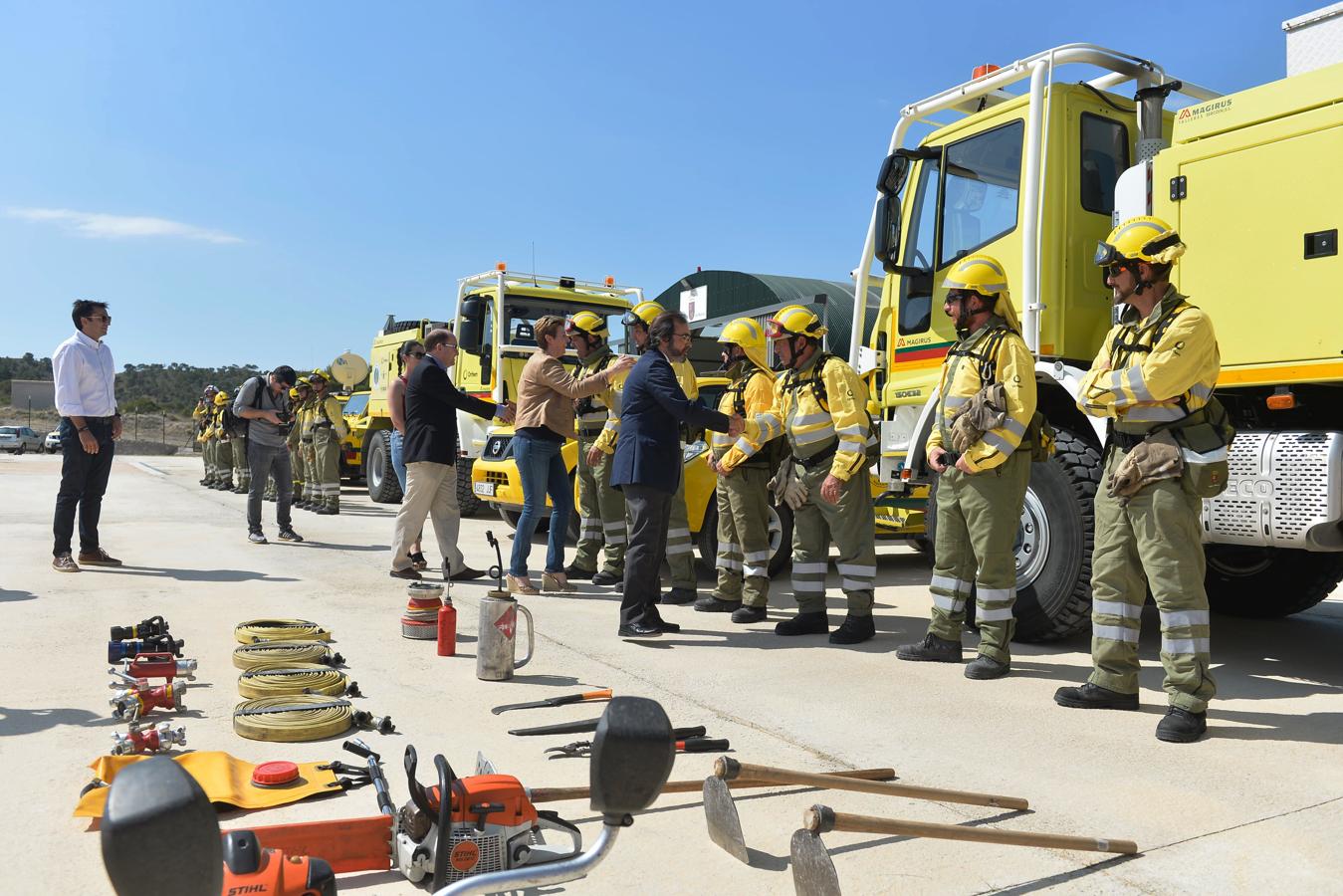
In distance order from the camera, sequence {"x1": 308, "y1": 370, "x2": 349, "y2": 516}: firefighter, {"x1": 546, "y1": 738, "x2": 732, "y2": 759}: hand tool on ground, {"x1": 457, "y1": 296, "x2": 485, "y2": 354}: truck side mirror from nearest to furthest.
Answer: {"x1": 546, "y1": 738, "x2": 732, "y2": 759}: hand tool on ground, {"x1": 457, "y1": 296, "x2": 485, "y2": 354}: truck side mirror, {"x1": 308, "y1": 370, "x2": 349, "y2": 516}: firefighter

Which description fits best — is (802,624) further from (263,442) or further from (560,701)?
(263,442)

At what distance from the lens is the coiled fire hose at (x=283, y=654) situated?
16.1 feet

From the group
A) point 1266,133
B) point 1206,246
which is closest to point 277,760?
point 1206,246

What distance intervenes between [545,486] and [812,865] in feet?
17.8

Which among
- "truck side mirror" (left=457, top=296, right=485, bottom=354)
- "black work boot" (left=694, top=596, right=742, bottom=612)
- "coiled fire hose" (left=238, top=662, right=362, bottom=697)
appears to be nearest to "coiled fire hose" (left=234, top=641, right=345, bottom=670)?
"coiled fire hose" (left=238, top=662, right=362, bottom=697)

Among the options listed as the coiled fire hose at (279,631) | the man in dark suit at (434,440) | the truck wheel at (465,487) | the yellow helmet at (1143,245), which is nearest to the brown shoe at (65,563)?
the man in dark suit at (434,440)

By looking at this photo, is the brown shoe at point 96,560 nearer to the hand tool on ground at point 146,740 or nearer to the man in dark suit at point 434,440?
the man in dark suit at point 434,440

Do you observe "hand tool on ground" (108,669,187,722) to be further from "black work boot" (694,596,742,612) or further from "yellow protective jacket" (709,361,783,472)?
"black work boot" (694,596,742,612)

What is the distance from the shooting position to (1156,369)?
4188 mm

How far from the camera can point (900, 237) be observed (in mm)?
6551

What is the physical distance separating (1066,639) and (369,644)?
157 inches

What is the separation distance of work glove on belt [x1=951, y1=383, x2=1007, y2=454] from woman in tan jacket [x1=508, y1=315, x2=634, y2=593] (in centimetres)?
307

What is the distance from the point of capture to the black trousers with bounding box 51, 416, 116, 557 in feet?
25.2

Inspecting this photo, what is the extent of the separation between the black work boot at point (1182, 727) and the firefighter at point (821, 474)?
202 centimetres
